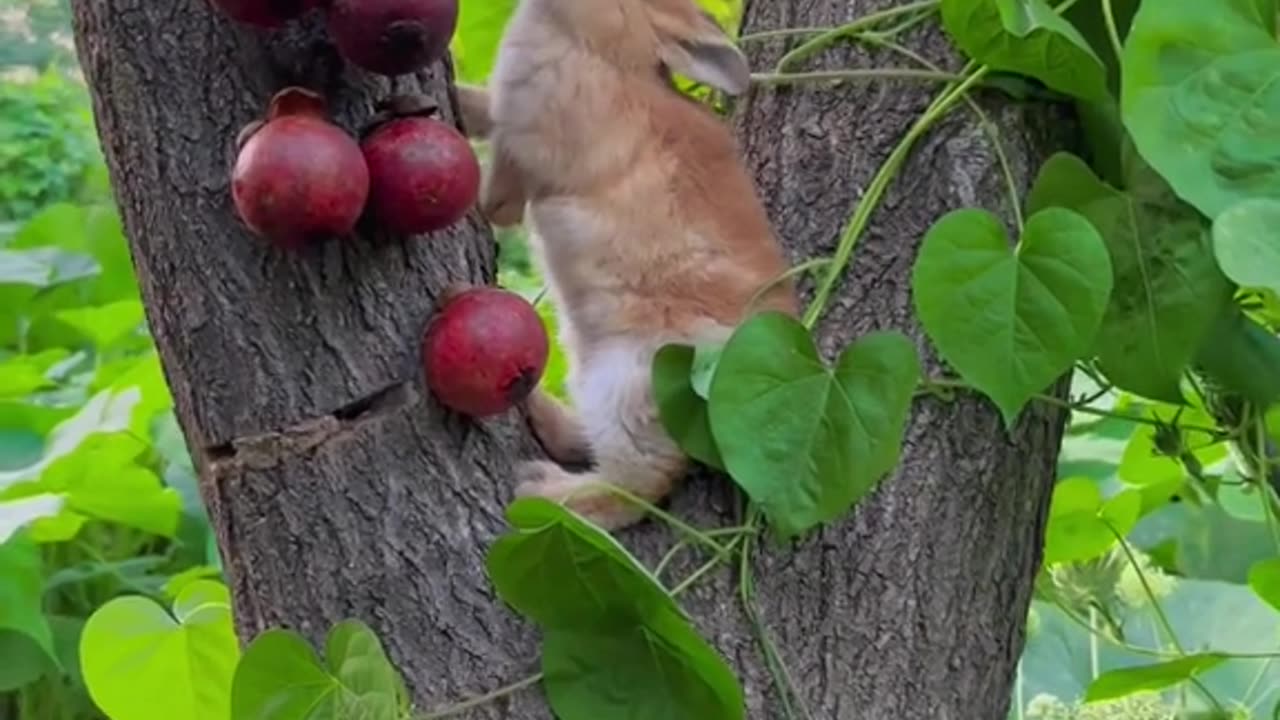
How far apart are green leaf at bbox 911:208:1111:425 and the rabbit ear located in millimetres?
315

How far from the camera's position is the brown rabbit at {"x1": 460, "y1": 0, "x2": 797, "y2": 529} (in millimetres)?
1328

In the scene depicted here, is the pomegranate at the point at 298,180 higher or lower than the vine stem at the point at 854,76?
lower

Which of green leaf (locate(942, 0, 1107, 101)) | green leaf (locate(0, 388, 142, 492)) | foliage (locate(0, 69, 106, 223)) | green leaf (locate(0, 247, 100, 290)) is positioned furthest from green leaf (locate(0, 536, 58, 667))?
foliage (locate(0, 69, 106, 223))

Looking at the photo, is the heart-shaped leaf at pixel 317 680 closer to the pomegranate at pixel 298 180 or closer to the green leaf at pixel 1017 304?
the pomegranate at pixel 298 180

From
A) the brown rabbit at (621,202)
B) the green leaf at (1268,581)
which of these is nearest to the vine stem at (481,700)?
the brown rabbit at (621,202)

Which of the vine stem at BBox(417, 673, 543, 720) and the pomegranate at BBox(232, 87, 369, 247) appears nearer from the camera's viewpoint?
the pomegranate at BBox(232, 87, 369, 247)

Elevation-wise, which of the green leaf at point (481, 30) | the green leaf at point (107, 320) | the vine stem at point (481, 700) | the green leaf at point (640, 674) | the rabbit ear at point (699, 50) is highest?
the rabbit ear at point (699, 50)

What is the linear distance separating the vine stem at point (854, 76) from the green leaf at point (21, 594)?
93cm

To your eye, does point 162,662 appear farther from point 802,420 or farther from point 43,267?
point 43,267

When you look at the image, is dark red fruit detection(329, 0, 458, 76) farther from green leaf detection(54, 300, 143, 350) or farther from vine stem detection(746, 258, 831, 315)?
green leaf detection(54, 300, 143, 350)

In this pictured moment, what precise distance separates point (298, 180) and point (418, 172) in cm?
8

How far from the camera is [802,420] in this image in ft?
3.60

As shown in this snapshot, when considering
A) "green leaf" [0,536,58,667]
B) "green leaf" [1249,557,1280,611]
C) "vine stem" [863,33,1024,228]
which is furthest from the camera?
"green leaf" [0,536,58,667]

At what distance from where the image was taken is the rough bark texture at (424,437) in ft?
3.56
